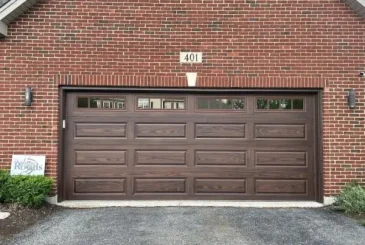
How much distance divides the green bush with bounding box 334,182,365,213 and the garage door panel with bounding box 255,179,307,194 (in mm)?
700

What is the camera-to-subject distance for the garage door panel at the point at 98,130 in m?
6.88

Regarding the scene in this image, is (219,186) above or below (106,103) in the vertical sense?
below

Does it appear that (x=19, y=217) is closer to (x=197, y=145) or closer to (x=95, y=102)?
(x=95, y=102)

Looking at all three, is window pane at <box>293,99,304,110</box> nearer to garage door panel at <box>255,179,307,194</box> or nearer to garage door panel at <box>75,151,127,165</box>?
garage door panel at <box>255,179,307,194</box>

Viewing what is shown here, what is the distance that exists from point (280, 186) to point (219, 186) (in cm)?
123

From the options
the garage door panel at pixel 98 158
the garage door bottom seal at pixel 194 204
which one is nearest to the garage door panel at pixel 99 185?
the garage door bottom seal at pixel 194 204

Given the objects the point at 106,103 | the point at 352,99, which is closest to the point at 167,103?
the point at 106,103

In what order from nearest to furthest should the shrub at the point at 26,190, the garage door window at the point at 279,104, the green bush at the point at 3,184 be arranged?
the shrub at the point at 26,190 < the green bush at the point at 3,184 < the garage door window at the point at 279,104

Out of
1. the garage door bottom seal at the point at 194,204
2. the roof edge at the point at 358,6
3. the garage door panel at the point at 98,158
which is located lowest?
the garage door bottom seal at the point at 194,204

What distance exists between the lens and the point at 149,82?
673 cm

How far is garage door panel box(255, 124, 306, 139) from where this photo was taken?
6930 mm

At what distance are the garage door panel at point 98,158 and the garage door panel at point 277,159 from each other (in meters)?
2.74

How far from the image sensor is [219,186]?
6930 millimetres

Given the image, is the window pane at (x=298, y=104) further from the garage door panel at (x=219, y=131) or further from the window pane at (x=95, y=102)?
the window pane at (x=95, y=102)
